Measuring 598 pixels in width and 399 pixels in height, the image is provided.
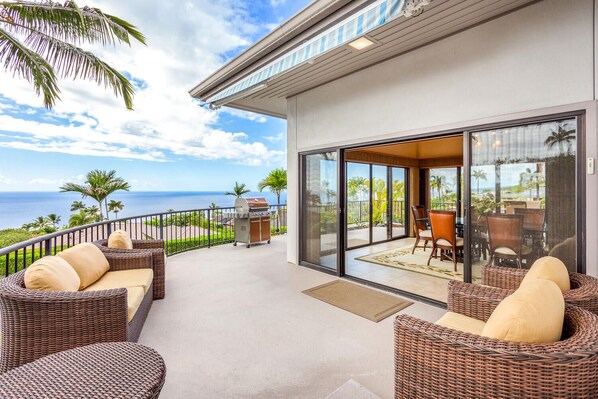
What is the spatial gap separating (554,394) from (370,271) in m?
A: 3.74

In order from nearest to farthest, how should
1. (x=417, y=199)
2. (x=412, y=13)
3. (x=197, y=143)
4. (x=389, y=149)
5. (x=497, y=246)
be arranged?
1. (x=412, y=13)
2. (x=497, y=246)
3. (x=389, y=149)
4. (x=417, y=199)
5. (x=197, y=143)

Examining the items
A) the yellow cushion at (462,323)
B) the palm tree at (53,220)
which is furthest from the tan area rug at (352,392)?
the palm tree at (53,220)

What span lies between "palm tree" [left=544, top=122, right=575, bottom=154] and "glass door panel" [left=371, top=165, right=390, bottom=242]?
478 centimetres

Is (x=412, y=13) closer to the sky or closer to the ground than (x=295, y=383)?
closer to the sky

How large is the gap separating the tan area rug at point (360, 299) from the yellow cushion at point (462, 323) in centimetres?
113

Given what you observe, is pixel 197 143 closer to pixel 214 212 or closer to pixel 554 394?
pixel 214 212

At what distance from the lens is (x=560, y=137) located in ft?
8.02

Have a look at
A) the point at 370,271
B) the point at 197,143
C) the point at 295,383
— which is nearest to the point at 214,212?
the point at 370,271

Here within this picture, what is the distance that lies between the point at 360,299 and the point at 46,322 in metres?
2.98

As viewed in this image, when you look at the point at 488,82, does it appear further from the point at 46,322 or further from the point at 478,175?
the point at 46,322

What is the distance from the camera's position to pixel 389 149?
6965 mm

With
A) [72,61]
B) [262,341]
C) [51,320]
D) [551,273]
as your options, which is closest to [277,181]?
[72,61]

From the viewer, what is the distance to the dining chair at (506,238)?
8.96ft

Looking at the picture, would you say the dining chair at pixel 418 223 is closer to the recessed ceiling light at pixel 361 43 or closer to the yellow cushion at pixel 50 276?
the recessed ceiling light at pixel 361 43
